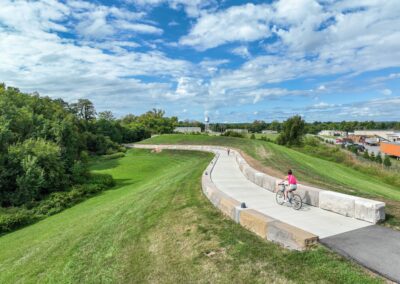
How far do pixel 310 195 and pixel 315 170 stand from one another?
13.6 m

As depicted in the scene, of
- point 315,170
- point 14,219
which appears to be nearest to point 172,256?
point 14,219

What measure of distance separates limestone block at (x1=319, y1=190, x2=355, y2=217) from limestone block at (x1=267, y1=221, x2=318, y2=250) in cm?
225

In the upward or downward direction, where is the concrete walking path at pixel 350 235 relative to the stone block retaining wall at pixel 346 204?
downward

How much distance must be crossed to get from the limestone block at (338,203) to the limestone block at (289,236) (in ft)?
7.37

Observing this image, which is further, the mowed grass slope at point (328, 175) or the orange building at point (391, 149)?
the orange building at point (391, 149)

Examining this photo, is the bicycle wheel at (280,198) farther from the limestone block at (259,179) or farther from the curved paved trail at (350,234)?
the limestone block at (259,179)

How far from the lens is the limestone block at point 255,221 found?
6109 millimetres

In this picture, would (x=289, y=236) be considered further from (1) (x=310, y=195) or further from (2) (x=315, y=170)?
(2) (x=315, y=170)

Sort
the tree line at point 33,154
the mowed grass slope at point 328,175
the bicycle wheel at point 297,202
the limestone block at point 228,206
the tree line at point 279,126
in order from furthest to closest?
1. the tree line at point 279,126
2. the tree line at point 33,154
3. the mowed grass slope at point 328,175
4. the bicycle wheel at point 297,202
5. the limestone block at point 228,206

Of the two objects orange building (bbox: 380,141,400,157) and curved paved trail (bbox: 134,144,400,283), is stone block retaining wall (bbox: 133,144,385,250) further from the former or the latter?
orange building (bbox: 380,141,400,157)

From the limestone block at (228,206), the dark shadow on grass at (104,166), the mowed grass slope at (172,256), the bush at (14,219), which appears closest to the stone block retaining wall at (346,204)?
the mowed grass slope at (172,256)

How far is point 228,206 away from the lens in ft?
25.8

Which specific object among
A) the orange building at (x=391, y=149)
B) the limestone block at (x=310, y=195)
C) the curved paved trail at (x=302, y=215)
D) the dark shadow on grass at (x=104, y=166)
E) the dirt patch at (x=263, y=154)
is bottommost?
the dark shadow on grass at (x=104, y=166)

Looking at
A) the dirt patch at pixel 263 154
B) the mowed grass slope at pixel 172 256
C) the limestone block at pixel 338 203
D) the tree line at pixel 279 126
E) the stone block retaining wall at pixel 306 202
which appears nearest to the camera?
the mowed grass slope at pixel 172 256
